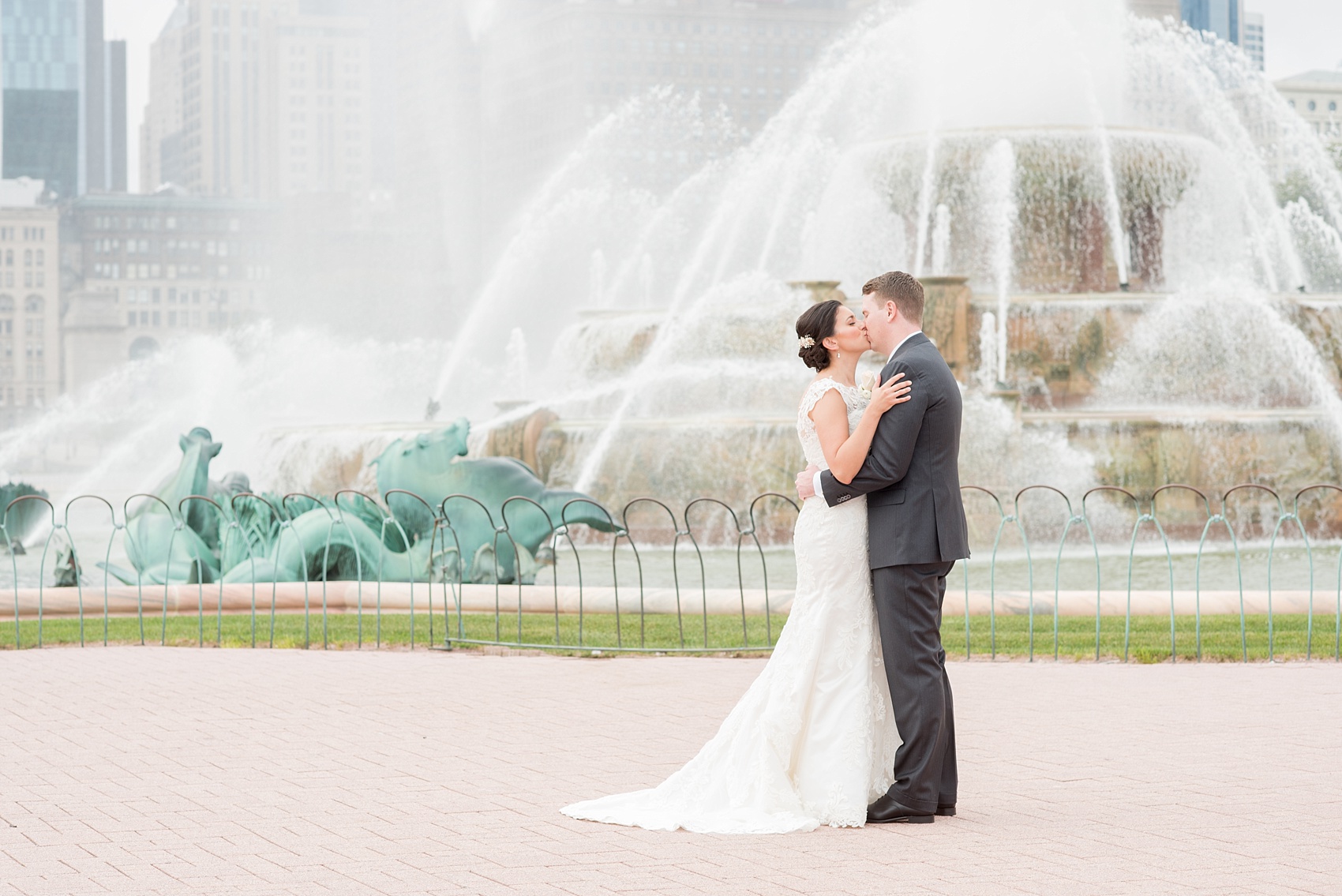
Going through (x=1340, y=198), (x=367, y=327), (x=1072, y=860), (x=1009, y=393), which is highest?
(x=367, y=327)

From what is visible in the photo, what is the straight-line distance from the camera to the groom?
17.0 ft

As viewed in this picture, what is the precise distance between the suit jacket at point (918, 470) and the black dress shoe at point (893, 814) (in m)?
0.75

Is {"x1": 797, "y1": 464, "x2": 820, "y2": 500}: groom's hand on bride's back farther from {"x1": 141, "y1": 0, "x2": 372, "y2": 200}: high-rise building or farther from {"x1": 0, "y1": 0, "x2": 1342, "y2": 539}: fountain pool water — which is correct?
{"x1": 141, "y1": 0, "x2": 372, "y2": 200}: high-rise building

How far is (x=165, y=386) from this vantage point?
9744 centimetres

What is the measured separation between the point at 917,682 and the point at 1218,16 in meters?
159

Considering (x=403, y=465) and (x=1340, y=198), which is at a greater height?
(x=1340, y=198)

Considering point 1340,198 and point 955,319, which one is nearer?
point 955,319

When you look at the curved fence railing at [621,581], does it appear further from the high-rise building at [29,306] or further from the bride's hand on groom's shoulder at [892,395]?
the high-rise building at [29,306]

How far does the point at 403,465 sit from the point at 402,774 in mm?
6984

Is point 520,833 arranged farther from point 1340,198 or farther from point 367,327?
point 367,327

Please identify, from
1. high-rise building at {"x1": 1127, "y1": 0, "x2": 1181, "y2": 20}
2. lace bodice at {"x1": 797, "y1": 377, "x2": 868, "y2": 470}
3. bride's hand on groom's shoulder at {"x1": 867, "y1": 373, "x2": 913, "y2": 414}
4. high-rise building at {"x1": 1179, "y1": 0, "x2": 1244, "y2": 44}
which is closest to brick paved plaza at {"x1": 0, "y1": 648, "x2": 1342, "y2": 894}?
lace bodice at {"x1": 797, "y1": 377, "x2": 868, "y2": 470}

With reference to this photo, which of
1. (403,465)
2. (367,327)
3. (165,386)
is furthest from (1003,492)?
(367,327)

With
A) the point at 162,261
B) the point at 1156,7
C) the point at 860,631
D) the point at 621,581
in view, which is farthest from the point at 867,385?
the point at 162,261

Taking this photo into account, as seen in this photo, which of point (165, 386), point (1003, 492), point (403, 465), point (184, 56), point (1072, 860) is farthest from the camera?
point (184, 56)
